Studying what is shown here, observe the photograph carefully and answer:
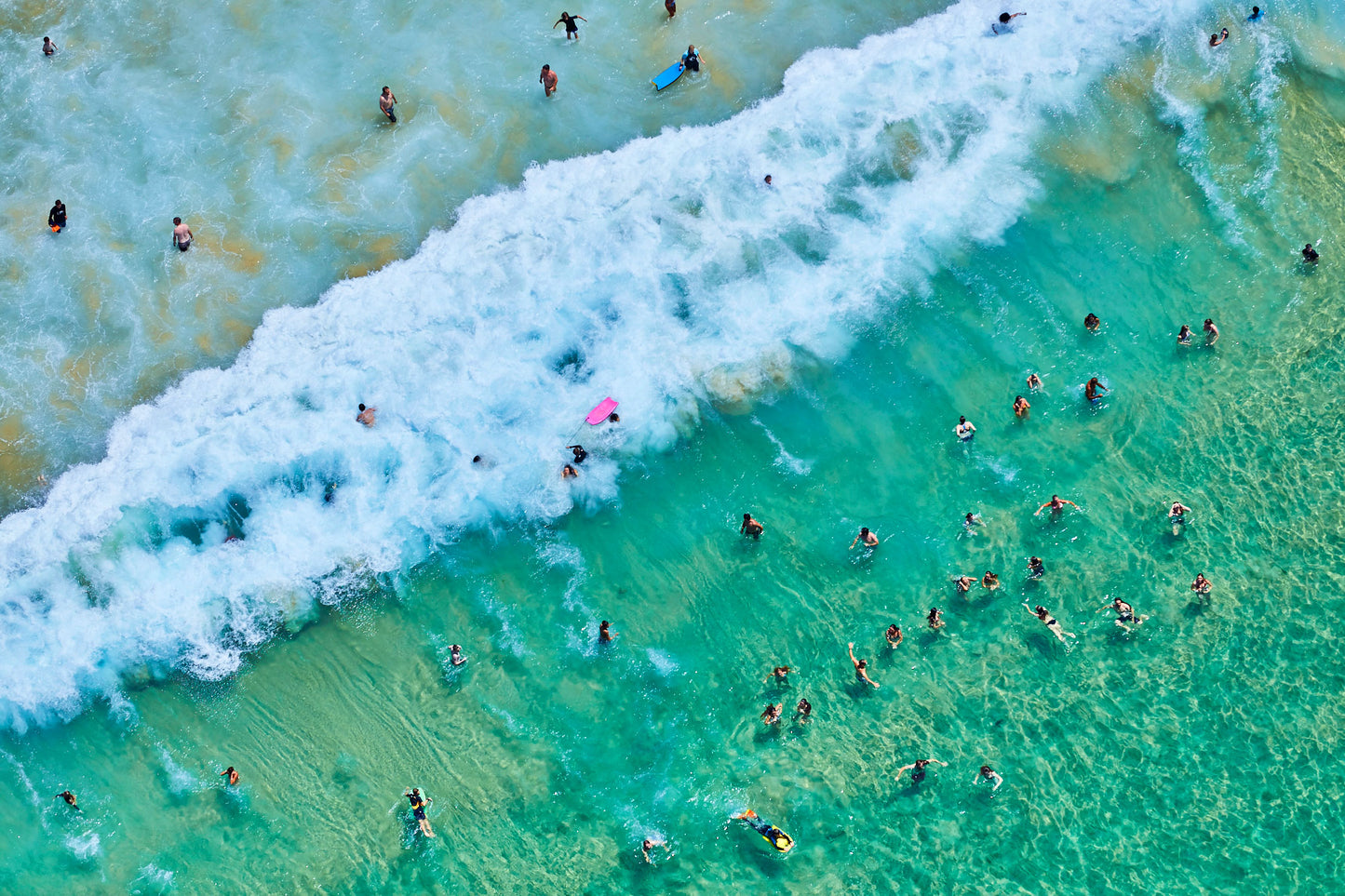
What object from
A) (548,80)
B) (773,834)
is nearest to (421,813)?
(773,834)

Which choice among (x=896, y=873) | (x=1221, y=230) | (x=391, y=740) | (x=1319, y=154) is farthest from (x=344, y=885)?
(x=1319, y=154)

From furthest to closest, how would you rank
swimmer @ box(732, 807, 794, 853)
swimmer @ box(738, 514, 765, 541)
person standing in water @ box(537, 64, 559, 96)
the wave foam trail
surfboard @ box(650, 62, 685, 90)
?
1. surfboard @ box(650, 62, 685, 90)
2. person standing in water @ box(537, 64, 559, 96)
3. swimmer @ box(738, 514, 765, 541)
4. the wave foam trail
5. swimmer @ box(732, 807, 794, 853)

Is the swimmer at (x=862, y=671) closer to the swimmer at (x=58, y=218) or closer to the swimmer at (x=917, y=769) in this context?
the swimmer at (x=917, y=769)

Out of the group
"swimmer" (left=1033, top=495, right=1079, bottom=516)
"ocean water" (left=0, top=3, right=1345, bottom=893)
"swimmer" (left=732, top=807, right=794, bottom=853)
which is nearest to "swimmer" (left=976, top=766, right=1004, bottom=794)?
"ocean water" (left=0, top=3, right=1345, bottom=893)

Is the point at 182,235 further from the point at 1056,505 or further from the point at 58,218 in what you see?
the point at 1056,505

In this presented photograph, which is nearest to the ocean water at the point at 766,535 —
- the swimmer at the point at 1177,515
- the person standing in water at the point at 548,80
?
the swimmer at the point at 1177,515

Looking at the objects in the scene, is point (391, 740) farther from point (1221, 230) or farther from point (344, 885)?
point (1221, 230)

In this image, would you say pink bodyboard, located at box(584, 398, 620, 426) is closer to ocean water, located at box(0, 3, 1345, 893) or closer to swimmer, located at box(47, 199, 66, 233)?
ocean water, located at box(0, 3, 1345, 893)
